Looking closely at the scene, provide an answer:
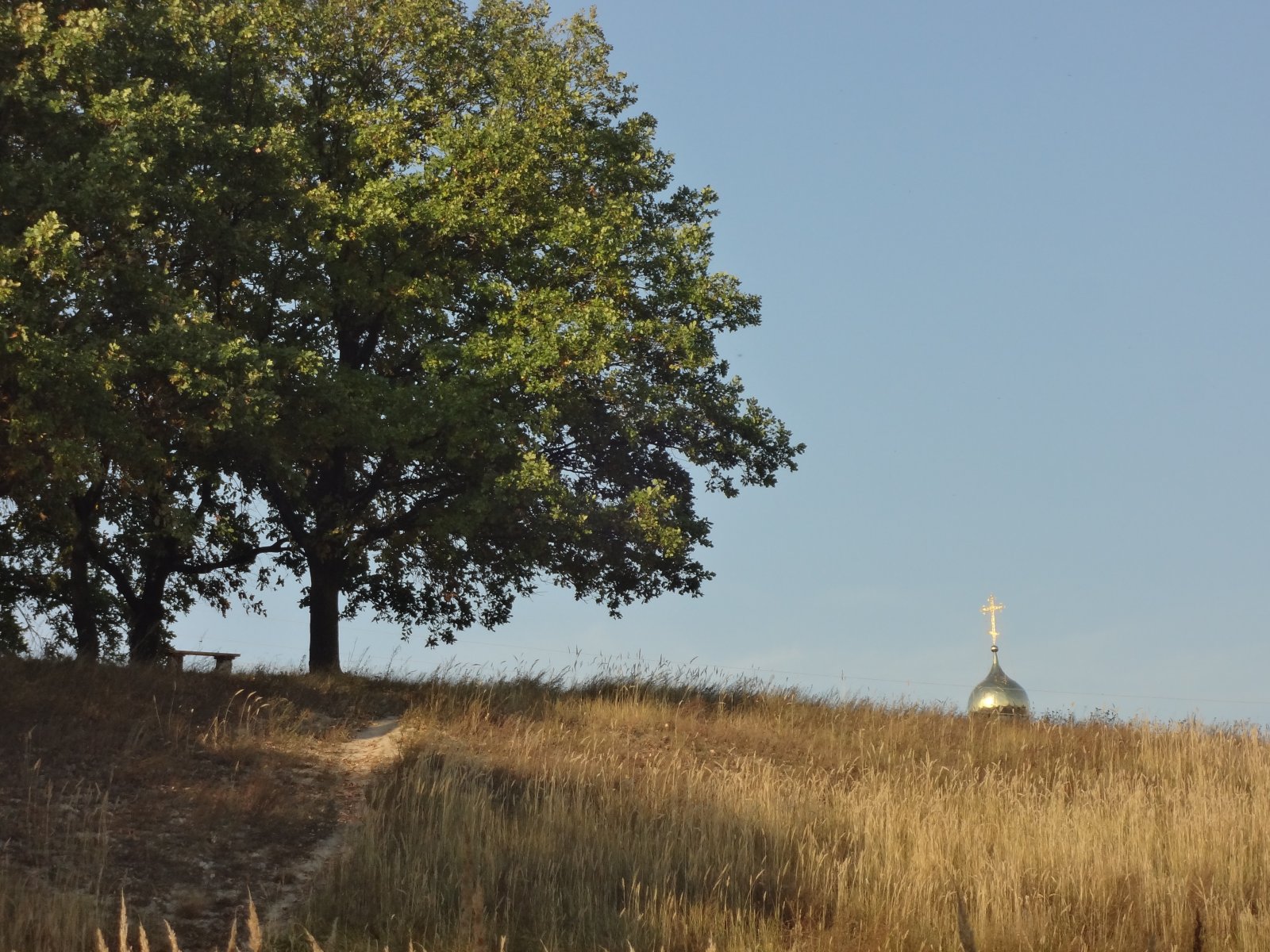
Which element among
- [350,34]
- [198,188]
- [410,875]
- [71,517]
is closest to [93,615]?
[71,517]

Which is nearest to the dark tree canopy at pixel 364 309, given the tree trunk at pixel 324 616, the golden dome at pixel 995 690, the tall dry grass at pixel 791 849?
the tree trunk at pixel 324 616

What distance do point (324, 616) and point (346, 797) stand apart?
9.59 meters

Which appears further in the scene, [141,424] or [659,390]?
[659,390]

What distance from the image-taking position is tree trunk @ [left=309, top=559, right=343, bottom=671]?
2309cm

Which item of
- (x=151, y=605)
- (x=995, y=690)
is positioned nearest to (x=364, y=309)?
(x=151, y=605)

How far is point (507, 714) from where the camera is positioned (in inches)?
715

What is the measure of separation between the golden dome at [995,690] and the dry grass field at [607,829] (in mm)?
18475

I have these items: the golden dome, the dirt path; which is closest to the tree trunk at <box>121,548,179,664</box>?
the dirt path

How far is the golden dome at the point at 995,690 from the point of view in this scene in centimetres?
3681

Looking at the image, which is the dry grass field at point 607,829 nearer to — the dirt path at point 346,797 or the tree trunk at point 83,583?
the dirt path at point 346,797

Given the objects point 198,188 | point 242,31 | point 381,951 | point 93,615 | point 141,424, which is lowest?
point 381,951

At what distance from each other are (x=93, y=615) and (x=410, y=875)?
15011 mm

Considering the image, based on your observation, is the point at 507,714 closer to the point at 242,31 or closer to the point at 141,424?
the point at 141,424

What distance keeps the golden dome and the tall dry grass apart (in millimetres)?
19656
